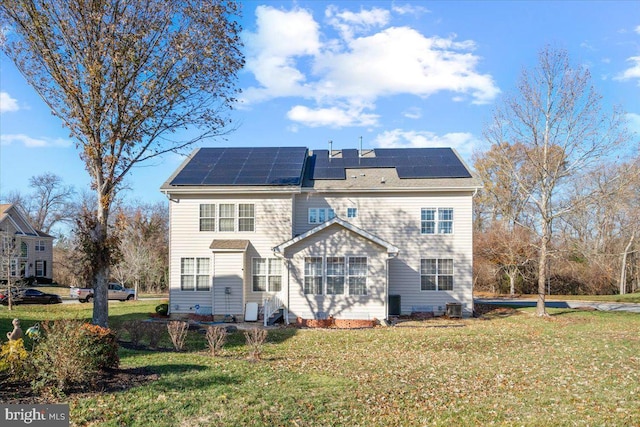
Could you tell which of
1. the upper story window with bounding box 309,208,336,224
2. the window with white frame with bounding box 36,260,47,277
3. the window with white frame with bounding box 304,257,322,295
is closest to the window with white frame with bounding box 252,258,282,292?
the window with white frame with bounding box 304,257,322,295

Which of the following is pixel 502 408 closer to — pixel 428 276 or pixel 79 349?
pixel 79 349

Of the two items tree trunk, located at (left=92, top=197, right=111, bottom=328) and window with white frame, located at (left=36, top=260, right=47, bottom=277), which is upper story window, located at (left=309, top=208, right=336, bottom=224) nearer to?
tree trunk, located at (left=92, top=197, right=111, bottom=328)

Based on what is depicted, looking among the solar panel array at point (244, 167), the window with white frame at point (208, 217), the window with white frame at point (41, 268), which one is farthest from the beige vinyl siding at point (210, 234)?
the window with white frame at point (41, 268)

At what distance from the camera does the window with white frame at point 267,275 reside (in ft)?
69.9

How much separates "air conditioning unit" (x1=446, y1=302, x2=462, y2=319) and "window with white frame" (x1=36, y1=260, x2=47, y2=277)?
1677 inches

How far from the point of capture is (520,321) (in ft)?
64.9

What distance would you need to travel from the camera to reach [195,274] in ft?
71.0

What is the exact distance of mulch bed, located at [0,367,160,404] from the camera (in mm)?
7129

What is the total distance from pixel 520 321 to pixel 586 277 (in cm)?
2546

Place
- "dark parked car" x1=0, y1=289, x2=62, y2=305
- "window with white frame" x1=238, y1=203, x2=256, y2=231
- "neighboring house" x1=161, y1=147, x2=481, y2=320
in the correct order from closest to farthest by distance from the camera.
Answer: "neighboring house" x1=161, y1=147, x2=481, y2=320 → "window with white frame" x1=238, y1=203, x2=256, y2=231 → "dark parked car" x1=0, y1=289, x2=62, y2=305

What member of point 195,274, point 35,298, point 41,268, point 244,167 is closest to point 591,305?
point 244,167

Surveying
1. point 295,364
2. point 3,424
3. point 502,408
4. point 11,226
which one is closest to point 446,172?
point 295,364

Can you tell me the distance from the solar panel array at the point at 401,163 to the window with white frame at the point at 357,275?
459cm

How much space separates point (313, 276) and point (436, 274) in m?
5.88
